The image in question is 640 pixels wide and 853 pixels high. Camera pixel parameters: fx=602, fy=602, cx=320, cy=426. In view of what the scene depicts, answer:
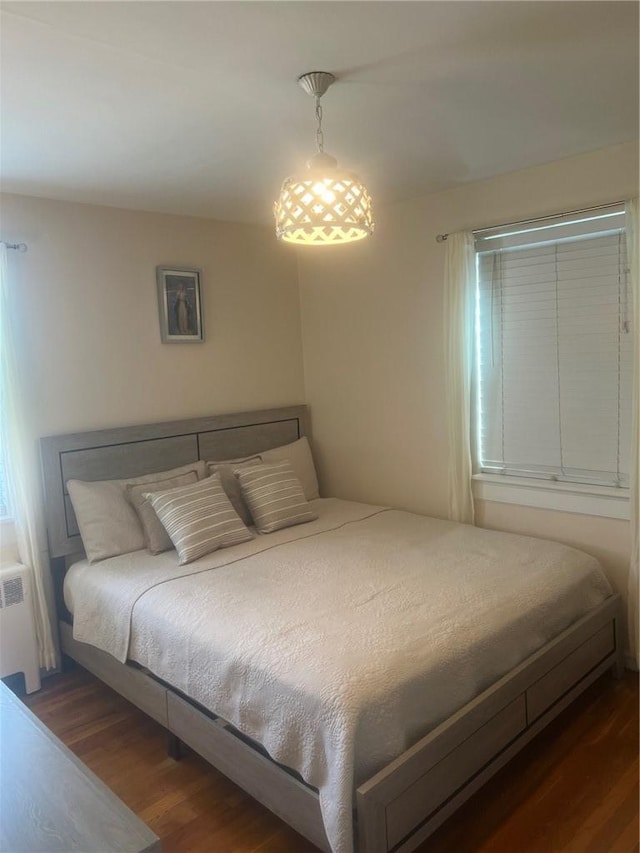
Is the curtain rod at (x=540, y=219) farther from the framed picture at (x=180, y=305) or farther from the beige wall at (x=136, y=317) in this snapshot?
the framed picture at (x=180, y=305)

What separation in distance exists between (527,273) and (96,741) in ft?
9.86

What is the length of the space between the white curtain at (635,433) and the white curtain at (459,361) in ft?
2.63

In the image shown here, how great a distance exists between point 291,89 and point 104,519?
213cm

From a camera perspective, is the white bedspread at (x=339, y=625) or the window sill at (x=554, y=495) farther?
the window sill at (x=554, y=495)

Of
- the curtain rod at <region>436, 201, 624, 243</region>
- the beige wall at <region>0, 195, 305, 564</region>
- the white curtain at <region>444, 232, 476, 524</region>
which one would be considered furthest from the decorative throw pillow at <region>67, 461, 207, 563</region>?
the curtain rod at <region>436, 201, 624, 243</region>

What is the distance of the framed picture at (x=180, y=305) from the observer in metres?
3.52

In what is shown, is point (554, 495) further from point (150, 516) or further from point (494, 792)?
point (150, 516)

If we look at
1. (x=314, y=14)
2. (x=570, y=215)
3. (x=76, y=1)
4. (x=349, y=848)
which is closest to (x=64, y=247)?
(x=76, y=1)

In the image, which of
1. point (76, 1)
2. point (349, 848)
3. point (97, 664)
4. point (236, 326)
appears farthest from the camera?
point (236, 326)

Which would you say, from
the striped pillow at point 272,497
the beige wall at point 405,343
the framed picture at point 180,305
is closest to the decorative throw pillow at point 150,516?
the striped pillow at point 272,497

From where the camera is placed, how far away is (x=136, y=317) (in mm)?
3434

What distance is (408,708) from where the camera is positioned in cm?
180

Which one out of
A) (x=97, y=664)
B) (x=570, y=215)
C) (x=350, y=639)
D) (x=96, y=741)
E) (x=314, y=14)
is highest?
(x=314, y=14)

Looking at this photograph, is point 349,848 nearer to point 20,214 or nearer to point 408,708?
point 408,708
